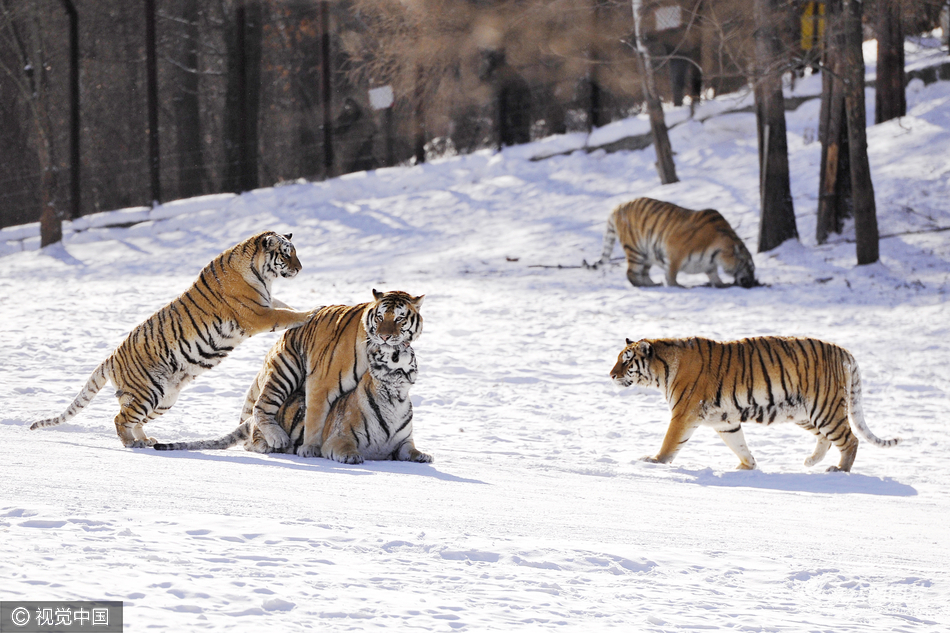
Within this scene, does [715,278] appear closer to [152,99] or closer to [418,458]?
[418,458]

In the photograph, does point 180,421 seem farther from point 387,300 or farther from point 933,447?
point 933,447

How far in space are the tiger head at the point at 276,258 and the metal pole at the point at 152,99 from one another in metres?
14.1

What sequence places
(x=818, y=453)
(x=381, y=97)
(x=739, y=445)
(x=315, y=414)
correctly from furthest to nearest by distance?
1. (x=381, y=97)
2. (x=818, y=453)
3. (x=739, y=445)
4. (x=315, y=414)

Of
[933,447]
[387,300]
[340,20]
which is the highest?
[340,20]

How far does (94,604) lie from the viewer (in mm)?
2943

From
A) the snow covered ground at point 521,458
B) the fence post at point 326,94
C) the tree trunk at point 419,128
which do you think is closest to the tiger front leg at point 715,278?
the snow covered ground at point 521,458

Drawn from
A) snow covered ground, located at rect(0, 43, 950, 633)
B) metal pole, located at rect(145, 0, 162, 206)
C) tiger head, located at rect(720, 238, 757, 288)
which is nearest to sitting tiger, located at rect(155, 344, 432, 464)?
snow covered ground, located at rect(0, 43, 950, 633)

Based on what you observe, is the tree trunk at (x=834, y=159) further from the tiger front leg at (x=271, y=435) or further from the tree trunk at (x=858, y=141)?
the tiger front leg at (x=271, y=435)

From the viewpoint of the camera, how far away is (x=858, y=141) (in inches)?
481

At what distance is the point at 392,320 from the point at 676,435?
6.87 ft

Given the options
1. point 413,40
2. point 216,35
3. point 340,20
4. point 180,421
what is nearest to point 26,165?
point 216,35

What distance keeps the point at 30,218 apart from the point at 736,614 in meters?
22.5

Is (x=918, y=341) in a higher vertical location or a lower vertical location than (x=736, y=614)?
higher

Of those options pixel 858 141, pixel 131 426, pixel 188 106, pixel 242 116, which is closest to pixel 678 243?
pixel 858 141
